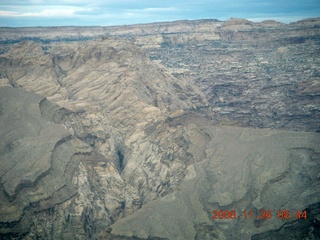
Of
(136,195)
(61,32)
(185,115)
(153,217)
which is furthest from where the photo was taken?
(61,32)

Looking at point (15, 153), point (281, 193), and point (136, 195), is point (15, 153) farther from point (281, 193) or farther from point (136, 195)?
point (281, 193)

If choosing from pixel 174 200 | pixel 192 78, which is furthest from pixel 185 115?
pixel 192 78

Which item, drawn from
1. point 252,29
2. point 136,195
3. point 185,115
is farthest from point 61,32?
point 136,195

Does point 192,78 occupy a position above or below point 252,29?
below

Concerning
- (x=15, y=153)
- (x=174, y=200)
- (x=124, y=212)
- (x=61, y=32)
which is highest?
(x=61, y=32)

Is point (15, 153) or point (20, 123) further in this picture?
point (20, 123)

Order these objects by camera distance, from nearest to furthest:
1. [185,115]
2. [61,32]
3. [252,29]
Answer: [185,115] < [252,29] < [61,32]

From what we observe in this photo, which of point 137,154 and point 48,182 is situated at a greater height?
point 48,182

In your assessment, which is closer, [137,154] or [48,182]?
[48,182]
